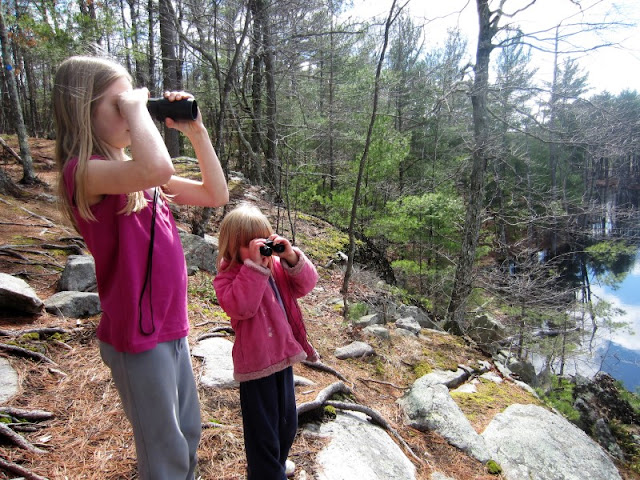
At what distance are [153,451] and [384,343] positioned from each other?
11.4 ft

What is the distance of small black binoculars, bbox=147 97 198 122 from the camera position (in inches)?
57.0

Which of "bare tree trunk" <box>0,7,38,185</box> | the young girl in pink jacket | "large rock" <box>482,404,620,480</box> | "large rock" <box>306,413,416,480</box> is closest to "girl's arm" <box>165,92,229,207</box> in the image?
the young girl in pink jacket

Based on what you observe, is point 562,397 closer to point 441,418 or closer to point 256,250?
point 441,418

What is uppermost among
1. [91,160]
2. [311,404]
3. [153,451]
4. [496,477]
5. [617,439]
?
[91,160]

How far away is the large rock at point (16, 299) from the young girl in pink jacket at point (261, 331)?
2098 mm

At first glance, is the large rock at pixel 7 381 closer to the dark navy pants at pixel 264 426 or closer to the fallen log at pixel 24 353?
the fallen log at pixel 24 353

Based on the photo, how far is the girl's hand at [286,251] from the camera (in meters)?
1.64

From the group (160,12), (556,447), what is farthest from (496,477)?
(160,12)

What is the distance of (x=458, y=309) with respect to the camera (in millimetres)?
7848

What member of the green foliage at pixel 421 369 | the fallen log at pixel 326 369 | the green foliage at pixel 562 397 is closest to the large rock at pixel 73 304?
the fallen log at pixel 326 369

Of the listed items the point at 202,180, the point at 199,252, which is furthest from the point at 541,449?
the point at 199,252

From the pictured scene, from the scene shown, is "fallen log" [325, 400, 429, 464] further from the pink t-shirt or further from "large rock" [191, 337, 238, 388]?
the pink t-shirt

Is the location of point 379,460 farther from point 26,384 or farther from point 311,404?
point 26,384

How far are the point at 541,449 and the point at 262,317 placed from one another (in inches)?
106
